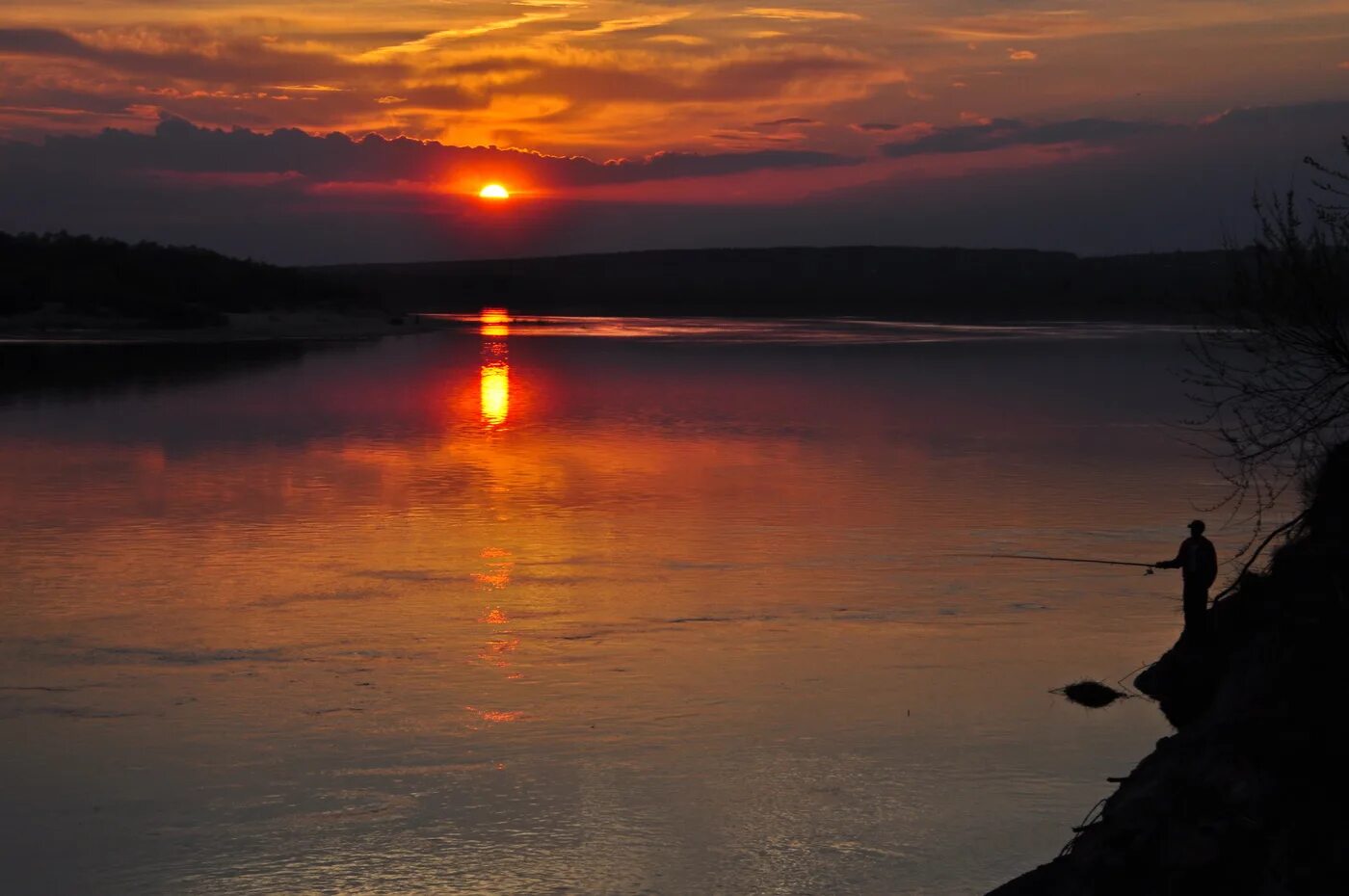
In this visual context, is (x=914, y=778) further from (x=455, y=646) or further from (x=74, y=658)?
(x=74, y=658)

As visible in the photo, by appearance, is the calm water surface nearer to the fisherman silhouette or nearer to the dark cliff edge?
the fisherman silhouette

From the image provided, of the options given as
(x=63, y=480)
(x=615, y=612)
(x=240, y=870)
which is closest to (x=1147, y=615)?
(x=615, y=612)

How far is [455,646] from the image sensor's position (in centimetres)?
1102

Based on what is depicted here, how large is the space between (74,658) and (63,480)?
29.0 ft

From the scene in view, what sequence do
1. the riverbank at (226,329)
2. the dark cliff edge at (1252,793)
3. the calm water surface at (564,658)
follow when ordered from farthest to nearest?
the riverbank at (226,329) < the calm water surface at (564,658) < the dark cliff edge at (1252,793)

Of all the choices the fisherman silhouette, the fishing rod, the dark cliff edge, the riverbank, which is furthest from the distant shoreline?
the dark cliff edge

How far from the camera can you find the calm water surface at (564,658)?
7.54 meters

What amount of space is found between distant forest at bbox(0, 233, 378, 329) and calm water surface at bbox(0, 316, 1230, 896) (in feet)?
136

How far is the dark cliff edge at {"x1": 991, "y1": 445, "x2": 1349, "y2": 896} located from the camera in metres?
5.76

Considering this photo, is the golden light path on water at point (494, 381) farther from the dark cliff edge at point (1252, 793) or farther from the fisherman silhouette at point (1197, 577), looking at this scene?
the dark cliff edge at point (1252, 793)

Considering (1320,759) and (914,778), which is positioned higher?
(1320,759)

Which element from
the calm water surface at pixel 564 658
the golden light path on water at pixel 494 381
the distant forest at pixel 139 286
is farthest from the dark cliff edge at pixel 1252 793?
the distant forest at pixel 139 286

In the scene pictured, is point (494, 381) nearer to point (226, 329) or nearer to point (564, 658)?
point (564, 658)

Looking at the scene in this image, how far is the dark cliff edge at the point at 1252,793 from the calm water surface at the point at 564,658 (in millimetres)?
966
